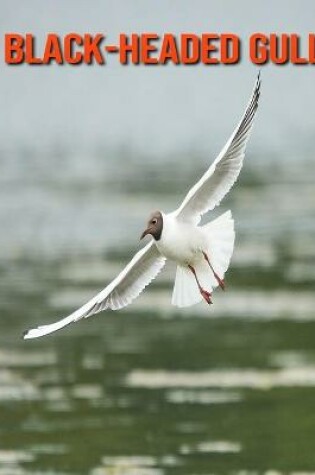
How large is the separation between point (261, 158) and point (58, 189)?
7.49 ft

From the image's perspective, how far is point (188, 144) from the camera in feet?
73.9

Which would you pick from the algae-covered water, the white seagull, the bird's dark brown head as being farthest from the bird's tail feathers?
the algae-covered water

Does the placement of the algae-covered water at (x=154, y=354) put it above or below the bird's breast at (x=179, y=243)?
below

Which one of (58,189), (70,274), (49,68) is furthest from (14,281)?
(49,68)

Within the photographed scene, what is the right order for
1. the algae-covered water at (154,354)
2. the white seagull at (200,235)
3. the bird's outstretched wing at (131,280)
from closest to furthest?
the white seagull at (200,235)
the bird's outstretched wing at (131,280)
the algae-covered water at (154,354)

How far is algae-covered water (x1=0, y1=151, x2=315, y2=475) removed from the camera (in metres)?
10.2

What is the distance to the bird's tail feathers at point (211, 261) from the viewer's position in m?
7.64

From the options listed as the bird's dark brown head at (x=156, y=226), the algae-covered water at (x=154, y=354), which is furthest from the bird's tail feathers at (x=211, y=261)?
the algae-covered water at (x=154, y=354)

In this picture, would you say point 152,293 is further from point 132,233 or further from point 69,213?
point 69,213

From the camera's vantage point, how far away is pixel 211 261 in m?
7.68

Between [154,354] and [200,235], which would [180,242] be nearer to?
[200,235]

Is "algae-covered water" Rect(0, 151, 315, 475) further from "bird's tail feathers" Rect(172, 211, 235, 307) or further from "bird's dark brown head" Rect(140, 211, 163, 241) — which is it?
"bird's dark brown head" Rect(140, 211, 163, 241)

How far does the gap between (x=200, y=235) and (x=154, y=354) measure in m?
4.28

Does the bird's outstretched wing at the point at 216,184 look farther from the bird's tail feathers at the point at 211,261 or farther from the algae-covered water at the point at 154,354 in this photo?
the algae-covered water at the point at 154,354
